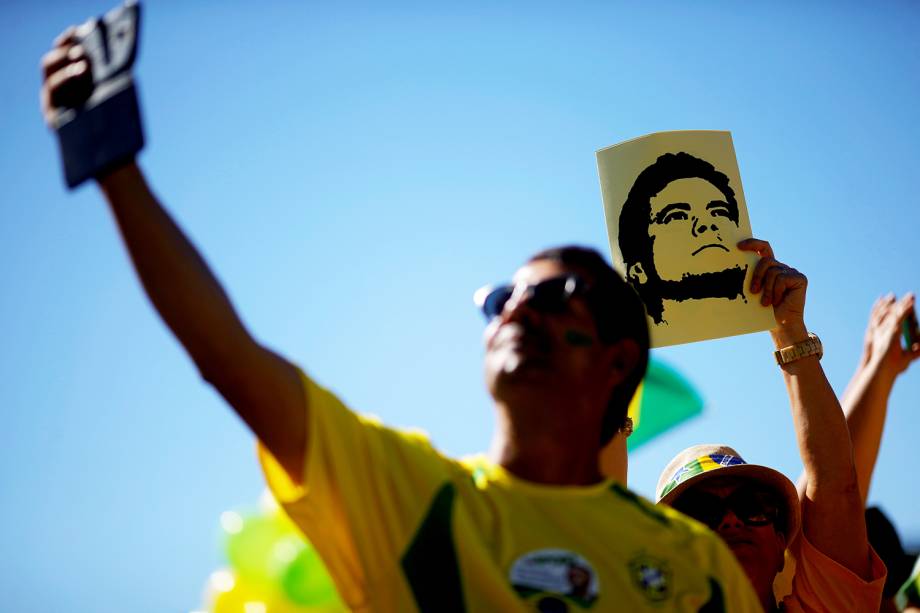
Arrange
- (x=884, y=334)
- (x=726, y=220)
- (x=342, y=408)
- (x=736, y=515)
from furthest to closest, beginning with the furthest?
(x=884, y=334), (x=726, y=220), (x=736, y=515), (x=342, y=408)

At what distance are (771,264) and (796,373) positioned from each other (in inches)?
15.6

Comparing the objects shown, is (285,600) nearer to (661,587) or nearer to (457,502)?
(457,502)

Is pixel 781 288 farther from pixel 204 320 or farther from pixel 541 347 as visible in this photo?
pixel 204 320

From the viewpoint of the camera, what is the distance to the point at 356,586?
1.99 metres

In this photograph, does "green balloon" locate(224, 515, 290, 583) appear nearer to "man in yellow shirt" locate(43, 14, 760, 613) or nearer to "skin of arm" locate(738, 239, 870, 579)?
"man in yellow shirt" locate(43, 14, 760, 613)

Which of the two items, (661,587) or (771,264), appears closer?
(661,587)

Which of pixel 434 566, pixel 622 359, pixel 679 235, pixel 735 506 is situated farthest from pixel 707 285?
pixel 434 566

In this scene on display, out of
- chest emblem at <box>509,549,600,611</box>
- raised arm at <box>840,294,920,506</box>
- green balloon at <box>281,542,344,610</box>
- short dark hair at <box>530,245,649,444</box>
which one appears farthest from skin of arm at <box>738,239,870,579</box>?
green balloon at <box>281,542,344,610</box>

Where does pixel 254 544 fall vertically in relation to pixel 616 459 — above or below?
above

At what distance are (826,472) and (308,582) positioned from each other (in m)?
2.01

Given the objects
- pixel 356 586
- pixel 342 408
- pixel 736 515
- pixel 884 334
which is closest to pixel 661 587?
pixel 356 586

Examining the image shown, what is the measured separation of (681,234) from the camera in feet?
12.5

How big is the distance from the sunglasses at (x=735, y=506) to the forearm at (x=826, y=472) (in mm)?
140

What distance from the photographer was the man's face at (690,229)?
12.4ft
